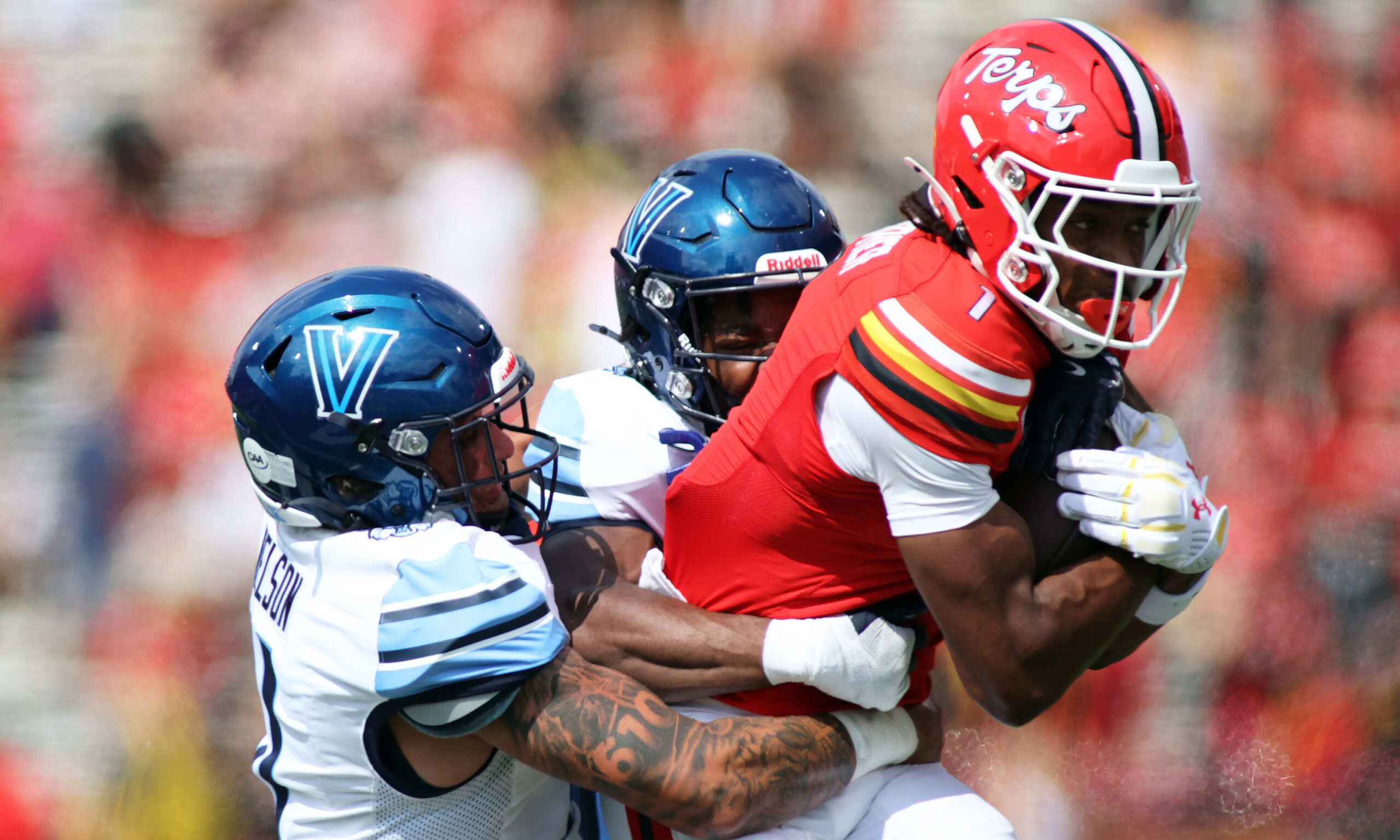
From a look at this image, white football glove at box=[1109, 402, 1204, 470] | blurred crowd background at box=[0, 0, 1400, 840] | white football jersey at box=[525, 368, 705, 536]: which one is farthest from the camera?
blurred crowd background at box=[0, 0, 1400, 840]

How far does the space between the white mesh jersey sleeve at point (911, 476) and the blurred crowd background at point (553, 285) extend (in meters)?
2.26

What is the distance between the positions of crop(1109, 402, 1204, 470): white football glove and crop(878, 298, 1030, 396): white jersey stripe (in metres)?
0.29

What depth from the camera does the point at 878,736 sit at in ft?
7.04

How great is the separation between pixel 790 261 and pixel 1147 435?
0.96 meters

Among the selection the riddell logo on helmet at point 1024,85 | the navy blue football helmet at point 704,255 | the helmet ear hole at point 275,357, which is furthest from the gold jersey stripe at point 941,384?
A: the helmet ear hole at point 275,357

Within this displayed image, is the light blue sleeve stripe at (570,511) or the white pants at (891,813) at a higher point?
the light blue sleeve stripe at (570,511)

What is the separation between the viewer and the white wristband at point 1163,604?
6.81 ft

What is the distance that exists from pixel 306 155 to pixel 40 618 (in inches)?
70.9

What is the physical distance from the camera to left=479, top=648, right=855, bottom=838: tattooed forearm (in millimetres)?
1869

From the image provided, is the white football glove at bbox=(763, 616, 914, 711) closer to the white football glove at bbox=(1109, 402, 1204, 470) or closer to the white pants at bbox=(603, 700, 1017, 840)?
the white pants at bbox=(603, 700, 1017, 840)

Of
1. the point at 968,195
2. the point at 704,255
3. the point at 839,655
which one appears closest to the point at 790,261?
the point at 704,255

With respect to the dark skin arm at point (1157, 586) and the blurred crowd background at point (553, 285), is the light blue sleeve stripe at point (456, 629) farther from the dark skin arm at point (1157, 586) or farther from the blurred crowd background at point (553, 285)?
the blurred crowd background at point (553, 285)

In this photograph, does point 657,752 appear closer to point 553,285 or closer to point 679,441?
point 679,441

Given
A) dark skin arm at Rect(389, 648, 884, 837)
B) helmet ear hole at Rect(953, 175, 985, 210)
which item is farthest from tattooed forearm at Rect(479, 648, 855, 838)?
helmet ear hole at Rect(953, 175, 985, 210)
